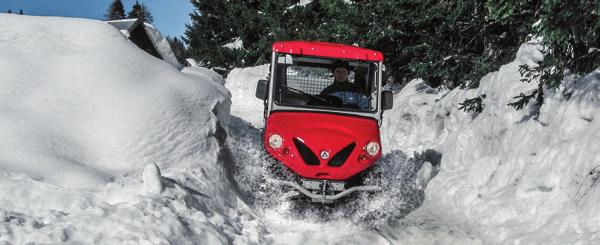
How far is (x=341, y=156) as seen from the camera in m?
6.22

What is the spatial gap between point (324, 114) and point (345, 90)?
2.02 feet

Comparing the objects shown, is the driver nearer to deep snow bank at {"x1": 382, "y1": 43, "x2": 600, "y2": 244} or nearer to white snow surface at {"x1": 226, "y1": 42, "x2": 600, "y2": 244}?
white snow surface at {"x1": 226, "y1": 42, "x2": 600, "y2": 244}

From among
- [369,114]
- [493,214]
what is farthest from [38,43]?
[493,214]

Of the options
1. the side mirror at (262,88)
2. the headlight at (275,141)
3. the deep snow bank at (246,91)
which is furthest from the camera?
the deep snow bank at (246,91)

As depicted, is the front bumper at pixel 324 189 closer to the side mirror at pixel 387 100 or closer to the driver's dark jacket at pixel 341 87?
the side mirror at pixel 387 100

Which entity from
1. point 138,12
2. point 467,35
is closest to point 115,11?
point 138,12

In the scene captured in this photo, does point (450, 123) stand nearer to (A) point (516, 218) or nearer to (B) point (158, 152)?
(A) point (516, 218)

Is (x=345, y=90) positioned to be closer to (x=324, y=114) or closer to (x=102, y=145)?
(x=324, y=114)

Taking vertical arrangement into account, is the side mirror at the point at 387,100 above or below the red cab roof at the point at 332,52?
below

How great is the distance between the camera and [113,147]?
6328mm

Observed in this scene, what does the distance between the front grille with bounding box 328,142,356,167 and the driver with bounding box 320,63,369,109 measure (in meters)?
1.15

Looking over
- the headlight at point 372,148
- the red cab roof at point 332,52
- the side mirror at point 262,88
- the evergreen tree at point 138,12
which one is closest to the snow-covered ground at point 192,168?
the headlight at point 372,148

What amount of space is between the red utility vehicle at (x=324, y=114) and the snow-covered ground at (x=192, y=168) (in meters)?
0.42

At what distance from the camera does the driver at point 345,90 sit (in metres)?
7.33
